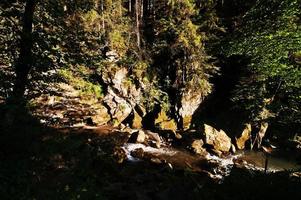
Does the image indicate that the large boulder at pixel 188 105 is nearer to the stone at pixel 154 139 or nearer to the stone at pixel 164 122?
the stone at pixel 164 122

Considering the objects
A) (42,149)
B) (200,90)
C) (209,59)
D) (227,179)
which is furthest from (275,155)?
(42,149)

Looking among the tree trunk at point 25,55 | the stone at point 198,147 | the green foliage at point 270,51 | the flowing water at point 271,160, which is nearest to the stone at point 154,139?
the stone at point 198,147

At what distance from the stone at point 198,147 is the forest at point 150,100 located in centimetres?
9

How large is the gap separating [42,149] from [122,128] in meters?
12.5

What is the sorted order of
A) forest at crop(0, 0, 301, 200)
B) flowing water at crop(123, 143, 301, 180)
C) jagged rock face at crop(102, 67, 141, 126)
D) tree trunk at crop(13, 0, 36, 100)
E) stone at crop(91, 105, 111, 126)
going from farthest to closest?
jagged rock face at crop(102, 67, 141, 126) < stone at crop(91, 105, 111, 126) < flowing water at crop(123, 143, 301, 180) < forest at crop(0, 0, 301, 200) < tree trunk at crop(13, 0, 36, 100)

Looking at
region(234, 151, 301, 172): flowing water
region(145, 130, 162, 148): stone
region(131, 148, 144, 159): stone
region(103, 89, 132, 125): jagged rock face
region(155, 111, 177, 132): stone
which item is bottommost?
region(234, 151, 301, 172): flowing water

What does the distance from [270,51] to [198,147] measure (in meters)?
8.29

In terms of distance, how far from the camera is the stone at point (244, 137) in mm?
21608

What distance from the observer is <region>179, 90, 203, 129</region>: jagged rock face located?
24250mm

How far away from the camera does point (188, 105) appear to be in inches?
968

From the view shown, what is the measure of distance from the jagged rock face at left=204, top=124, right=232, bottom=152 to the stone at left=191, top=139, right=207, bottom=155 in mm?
486

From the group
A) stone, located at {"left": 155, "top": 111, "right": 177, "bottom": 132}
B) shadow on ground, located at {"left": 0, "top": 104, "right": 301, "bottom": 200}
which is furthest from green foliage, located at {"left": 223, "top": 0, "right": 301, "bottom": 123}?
stone, located at {"left": 155, "top": 111, "right": 177, "bottom": 132}

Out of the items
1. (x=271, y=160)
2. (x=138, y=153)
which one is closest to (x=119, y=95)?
(x=138, y=153)

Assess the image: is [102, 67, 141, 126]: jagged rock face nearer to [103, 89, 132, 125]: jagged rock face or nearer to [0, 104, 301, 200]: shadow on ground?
[103, 89, 132, 125]: jagged rock face
